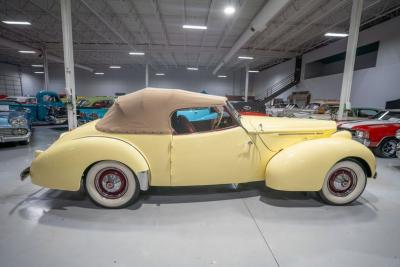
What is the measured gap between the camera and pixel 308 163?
267 centimetres

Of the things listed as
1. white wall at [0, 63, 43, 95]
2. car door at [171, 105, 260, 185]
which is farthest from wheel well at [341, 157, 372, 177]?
white wall at [0, 63, 43, 95]

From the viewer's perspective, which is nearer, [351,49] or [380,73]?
[351,49]

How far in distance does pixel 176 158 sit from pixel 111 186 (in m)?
0.90

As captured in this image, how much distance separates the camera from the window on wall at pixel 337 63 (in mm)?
13547

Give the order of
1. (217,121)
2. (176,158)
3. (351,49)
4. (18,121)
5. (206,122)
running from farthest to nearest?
(351,49) → (18,121) → (206,122) → (217,121) → (176,158)

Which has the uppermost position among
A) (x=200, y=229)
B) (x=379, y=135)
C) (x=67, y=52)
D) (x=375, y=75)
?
(x=375, y=75)

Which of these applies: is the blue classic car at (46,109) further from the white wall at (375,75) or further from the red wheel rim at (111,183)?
the white wall at (375,75)

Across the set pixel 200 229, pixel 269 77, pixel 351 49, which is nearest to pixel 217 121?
pixel 200 229

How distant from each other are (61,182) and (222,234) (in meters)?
2.00

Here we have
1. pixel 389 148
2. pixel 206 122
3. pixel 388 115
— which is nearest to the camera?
pixel 206 122

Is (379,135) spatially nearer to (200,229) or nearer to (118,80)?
(200,229)

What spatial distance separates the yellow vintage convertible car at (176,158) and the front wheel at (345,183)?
0.01 meters

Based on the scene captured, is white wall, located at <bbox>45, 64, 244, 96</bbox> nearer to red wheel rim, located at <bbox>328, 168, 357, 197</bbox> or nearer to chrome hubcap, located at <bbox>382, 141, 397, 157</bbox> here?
chrome hubcap, located at <bbox>382, 141, 397, 157</bbox>

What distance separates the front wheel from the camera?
2.85m
